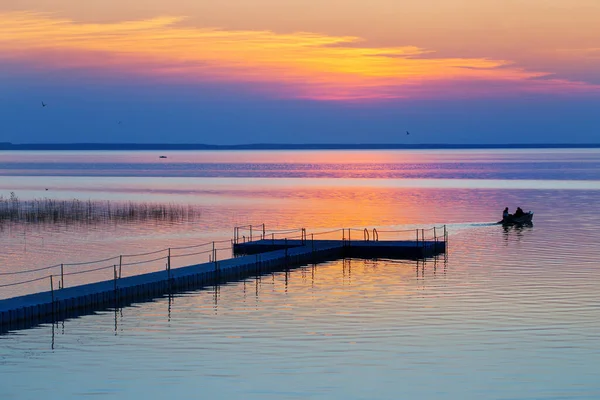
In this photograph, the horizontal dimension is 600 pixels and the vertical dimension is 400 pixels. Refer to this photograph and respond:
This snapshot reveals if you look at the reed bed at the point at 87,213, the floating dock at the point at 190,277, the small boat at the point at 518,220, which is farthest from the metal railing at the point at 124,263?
the small boat at the point at 518,220

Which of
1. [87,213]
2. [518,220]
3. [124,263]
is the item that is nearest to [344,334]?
[124,263]

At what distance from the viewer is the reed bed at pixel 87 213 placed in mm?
73688

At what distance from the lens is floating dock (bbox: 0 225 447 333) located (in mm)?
32406

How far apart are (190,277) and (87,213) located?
40.2 metres

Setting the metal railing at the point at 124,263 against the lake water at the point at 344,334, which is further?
the metal railing at the point at 124,263

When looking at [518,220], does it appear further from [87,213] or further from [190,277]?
[190,277]

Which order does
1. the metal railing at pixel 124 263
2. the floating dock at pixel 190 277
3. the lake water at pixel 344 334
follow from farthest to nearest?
the metal railing at pixel 124 263 → the floating dock at pixel 190 277 → the lake water at pixel 344 334

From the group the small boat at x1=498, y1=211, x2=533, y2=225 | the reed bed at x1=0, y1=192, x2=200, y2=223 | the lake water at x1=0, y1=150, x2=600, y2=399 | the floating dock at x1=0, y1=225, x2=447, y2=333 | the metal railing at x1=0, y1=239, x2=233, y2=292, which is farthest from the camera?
the reed bed at x1=0, y1=192, x2=200, y2=223

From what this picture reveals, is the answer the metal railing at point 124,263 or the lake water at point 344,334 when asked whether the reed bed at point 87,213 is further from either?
the metal railing at point 124,263

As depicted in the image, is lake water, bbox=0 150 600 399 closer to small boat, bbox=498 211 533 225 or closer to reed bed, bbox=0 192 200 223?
small boat, bbox=498 211 533 225

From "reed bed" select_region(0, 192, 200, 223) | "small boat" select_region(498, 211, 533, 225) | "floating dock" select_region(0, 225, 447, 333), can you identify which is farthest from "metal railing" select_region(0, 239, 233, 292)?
"small boat" select_region(498, 211, 533, 225)

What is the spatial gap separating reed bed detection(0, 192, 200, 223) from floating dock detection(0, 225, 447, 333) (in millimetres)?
18069

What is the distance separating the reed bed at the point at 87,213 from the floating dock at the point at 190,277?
59.3 ft

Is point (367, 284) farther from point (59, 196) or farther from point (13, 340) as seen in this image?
point (59, 196)
